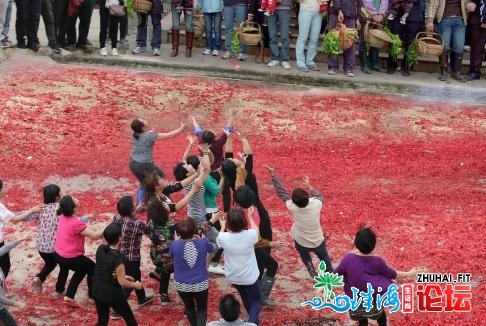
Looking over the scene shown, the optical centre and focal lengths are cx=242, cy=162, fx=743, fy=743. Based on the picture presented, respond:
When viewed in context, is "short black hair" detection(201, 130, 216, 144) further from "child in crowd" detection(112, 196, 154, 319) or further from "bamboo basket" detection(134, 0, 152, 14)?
"bamboo basket" detection(134, 0, 152, 14)

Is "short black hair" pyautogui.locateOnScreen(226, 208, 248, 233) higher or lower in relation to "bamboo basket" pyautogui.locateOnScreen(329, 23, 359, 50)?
lower

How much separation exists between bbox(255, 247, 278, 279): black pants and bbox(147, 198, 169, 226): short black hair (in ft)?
3.31

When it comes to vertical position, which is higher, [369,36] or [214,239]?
[369,36]

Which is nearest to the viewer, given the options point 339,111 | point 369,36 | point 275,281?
point 275,281

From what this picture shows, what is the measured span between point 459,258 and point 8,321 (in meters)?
5.14

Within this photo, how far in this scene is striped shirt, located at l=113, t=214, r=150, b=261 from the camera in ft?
24.1

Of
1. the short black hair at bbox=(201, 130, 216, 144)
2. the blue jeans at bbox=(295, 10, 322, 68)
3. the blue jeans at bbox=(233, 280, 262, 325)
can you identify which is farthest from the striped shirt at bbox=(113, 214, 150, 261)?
the blue jeans at bbox=(295, 10, 322, 68)

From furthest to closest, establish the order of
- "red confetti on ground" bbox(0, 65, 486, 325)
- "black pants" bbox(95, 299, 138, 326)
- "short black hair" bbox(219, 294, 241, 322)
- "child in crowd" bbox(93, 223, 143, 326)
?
"red confetti on ground" bbox(0, 65, 486, 325) < "black pants" bbox(95, 299, 138, 326) < "child in crowd" bbox(93, 223, 143, 326) < "short black hair" bbox(219, 294, 241, 322)

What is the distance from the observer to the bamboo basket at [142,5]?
16.2 m

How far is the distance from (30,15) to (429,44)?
27.9 feet

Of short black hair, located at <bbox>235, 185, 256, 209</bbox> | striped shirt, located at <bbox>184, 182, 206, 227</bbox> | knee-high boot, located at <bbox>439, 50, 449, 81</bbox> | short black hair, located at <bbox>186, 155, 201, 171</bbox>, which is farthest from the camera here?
knee-high boot, located at <bbox>439, 50, 449, 81</bbox>

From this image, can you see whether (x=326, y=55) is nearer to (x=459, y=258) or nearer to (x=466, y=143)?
(x=466, y=143)

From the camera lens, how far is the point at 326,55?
660 inches

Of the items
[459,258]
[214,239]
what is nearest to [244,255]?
[214,239]
